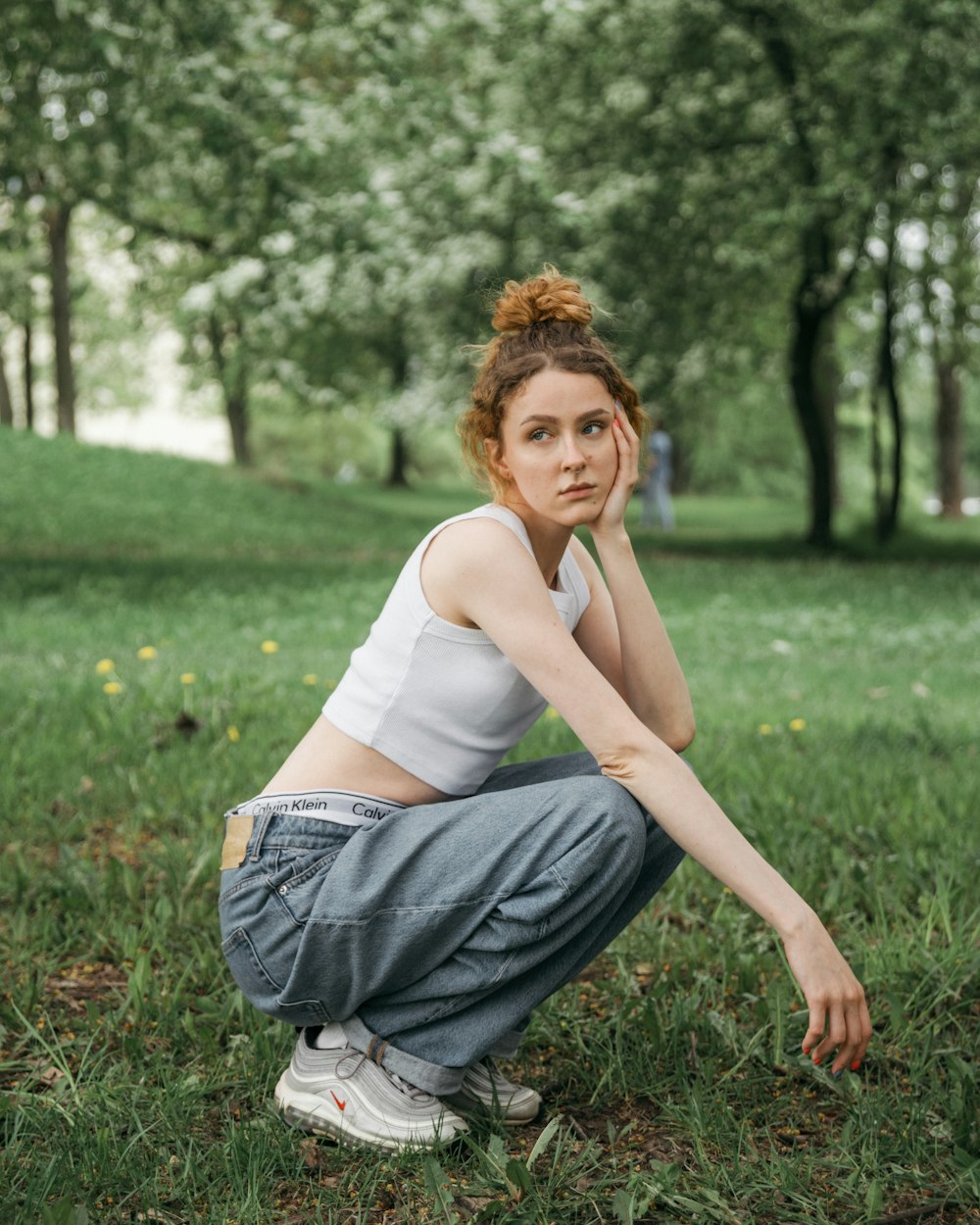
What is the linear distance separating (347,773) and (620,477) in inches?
30.9

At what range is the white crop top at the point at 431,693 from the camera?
2.54m

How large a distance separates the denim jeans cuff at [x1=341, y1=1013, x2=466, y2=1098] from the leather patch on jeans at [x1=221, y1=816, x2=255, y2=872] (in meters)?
0.38

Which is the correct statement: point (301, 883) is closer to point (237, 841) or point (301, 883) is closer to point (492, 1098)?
point (237, 841)

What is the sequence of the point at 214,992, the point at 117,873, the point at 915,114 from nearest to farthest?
the point at 214,992
the point at 117,873
the point at 915,114

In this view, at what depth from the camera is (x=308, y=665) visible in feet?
24.4

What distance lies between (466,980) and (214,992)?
3.13 ft

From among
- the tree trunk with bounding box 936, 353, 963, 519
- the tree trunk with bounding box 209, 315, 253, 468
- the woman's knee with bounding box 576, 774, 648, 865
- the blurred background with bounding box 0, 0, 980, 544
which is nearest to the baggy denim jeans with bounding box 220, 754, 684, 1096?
the woman's knee with bounding box 576, 774, 648, 865

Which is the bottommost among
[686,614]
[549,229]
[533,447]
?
[686,614]

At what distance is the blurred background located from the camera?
11.0m

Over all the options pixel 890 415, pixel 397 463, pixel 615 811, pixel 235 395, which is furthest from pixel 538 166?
pixel 397 463

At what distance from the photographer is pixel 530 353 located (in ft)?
8.54

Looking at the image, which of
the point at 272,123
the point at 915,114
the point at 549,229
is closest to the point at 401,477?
the point at 549,229

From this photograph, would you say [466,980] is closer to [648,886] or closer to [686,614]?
[648,886]

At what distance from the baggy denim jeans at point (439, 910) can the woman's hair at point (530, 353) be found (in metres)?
0.69
